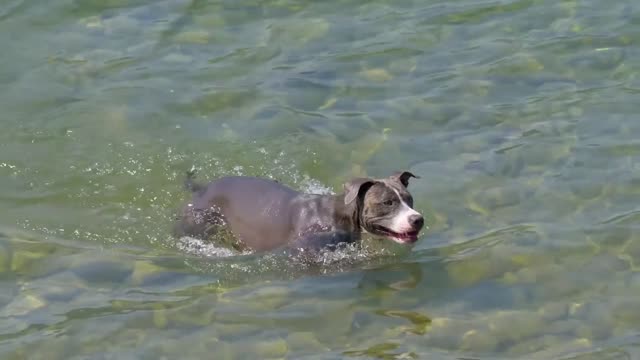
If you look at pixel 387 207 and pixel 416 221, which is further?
pixel 387 207

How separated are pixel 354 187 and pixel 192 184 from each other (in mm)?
2000

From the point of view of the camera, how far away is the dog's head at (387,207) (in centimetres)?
898

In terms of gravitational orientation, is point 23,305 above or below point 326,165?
above

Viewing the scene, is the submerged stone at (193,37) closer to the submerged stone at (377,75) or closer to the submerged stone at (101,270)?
the submerged stone at (377,75)

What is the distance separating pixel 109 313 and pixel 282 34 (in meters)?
6.07

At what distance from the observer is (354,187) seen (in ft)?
30.1

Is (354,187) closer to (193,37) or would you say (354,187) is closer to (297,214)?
(297,214)

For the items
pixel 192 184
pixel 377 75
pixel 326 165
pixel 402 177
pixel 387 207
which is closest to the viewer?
pixel 387 207

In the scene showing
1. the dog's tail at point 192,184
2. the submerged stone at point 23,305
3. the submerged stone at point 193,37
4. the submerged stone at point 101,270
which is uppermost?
the submerged stone at point 193,37

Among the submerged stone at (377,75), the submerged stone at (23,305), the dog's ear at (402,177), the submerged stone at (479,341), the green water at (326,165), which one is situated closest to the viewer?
the submerged stone at (479,341)

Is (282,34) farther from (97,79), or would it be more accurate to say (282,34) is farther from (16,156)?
(16,156)

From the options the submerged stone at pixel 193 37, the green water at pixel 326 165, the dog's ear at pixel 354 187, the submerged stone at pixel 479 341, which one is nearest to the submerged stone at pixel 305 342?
the green water at pixel 326 165

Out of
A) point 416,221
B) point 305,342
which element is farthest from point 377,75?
point 305,342

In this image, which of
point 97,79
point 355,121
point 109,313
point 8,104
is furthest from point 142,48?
point 109,313
